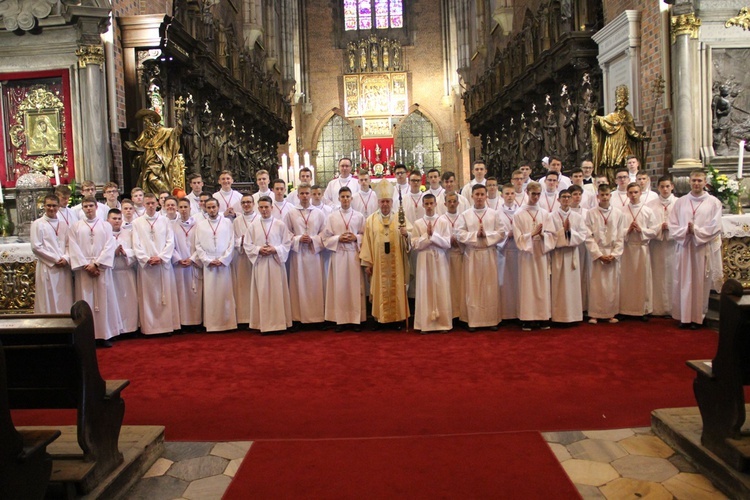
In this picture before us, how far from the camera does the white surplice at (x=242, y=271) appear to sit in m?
8.16

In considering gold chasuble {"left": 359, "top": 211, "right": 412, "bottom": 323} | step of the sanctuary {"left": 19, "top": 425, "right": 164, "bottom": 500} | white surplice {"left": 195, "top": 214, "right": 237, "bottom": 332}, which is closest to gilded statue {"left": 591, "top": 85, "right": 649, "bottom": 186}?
gold chasuble {"left": 359, "top": 211, "right": 412, "bottom": 323}

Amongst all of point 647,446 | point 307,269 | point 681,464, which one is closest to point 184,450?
point 647,446

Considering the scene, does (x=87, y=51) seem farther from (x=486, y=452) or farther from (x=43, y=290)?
(x=486, y=452)

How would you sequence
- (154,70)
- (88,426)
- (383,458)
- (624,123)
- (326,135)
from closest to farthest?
1. (88,426)
2. (383,458)
3. (624,123)
4. (154,70)
5. (326,135)

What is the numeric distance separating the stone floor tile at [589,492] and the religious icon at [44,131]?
30.1 feet

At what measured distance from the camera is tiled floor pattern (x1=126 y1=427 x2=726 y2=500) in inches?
126

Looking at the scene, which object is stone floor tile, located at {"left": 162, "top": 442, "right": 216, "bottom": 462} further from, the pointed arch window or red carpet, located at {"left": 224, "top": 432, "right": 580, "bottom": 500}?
the pointed arch window

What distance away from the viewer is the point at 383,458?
3.63 metres

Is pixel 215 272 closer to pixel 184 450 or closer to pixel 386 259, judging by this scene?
pixel 386 259

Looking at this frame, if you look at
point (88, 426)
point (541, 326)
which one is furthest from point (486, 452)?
point (541, 326)

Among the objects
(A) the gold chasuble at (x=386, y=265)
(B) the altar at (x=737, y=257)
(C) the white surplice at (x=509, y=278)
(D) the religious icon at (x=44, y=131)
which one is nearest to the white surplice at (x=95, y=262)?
(D) the religious icon at (x=44, y=131)

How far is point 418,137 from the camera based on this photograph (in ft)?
96.2

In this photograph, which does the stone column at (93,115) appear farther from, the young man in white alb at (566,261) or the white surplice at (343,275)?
the young man in white alb at (566,261)

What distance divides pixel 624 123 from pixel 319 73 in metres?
22.2
